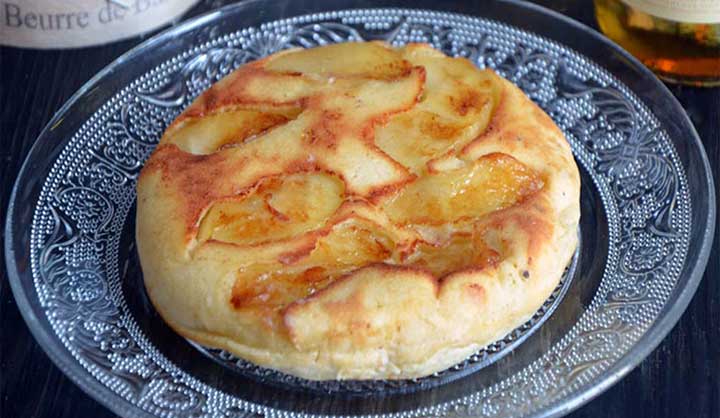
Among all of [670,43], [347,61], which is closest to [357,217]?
[347,61]

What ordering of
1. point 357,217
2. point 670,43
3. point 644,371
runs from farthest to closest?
point 670,43 < point 644,371 < point 357,217

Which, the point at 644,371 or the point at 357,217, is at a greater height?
the point at 357,217

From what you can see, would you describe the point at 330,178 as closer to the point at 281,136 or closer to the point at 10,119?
the point at 281,136

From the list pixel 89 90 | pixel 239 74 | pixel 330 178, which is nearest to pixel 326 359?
pixel 330 178

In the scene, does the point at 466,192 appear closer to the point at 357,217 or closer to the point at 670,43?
the point at 357,217

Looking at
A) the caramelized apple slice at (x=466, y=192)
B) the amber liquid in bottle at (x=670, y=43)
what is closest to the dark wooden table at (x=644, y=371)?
the amber liquid in bottle at (x=670, y=43)

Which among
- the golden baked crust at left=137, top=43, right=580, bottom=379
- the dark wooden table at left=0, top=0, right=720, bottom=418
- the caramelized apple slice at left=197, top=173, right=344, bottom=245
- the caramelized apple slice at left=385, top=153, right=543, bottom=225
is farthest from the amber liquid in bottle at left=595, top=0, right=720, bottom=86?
the caramelized apple slice at left=197, top=173, right=344, bottom=245

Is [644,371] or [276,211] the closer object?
[276,211]
